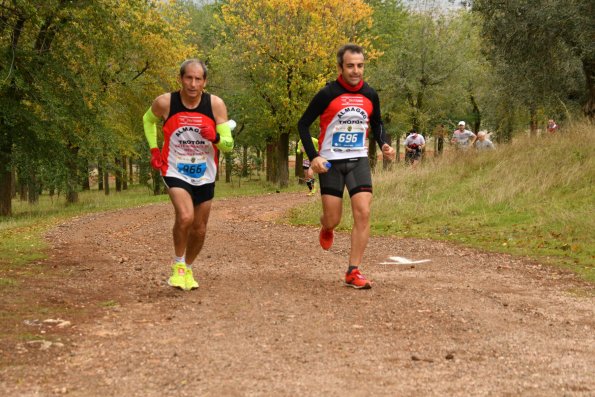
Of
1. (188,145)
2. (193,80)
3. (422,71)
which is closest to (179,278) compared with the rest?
(188,145)

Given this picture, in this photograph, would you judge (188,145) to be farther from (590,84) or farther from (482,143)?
(590,84)

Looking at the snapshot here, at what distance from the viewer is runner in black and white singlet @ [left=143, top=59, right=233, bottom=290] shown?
6727 millimetres

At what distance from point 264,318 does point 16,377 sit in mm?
2067

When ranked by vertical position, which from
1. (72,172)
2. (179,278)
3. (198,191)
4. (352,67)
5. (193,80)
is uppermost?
(352,67)

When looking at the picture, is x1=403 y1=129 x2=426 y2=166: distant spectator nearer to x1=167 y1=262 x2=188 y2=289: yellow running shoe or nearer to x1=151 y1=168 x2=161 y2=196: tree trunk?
x1=167 y1=262 x2=188 y2=289: yellow running shoe

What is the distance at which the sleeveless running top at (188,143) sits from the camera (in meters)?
6.77

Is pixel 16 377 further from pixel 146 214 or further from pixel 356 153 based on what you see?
pixel 146 214

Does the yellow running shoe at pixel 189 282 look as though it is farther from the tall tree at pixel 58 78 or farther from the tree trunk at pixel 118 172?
the tree trunk at pixel 118 172

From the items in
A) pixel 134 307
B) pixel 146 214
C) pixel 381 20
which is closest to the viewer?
pixel 134 307

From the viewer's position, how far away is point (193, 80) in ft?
21.8

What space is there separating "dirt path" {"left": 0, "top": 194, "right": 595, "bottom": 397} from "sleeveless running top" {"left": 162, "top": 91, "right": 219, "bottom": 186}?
1.22m

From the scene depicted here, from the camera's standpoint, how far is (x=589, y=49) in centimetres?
1744

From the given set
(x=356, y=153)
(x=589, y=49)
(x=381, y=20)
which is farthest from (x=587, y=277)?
(x=381, y=20)

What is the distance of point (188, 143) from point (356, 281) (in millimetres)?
2209
